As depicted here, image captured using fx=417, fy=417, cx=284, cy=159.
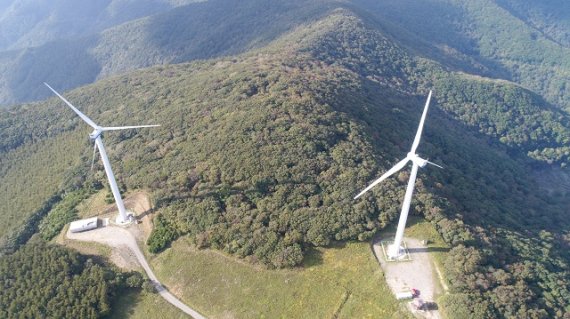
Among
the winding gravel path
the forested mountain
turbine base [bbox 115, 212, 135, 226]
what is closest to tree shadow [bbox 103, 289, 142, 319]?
the winding gravel path

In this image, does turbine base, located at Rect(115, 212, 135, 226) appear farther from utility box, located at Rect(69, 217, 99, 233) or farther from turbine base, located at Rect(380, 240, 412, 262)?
turbine base, located at Rect(380, 240, 412, 262)

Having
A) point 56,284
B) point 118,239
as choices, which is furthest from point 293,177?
point 56,284

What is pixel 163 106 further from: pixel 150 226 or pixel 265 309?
pixel 265 309

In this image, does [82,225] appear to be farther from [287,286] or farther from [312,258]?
[312,258]

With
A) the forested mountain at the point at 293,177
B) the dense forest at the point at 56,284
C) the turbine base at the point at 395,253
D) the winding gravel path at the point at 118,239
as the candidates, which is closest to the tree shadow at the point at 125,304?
the dense forest at the point at 56,284

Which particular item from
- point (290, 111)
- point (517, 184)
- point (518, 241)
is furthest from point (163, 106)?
point (517, 184)

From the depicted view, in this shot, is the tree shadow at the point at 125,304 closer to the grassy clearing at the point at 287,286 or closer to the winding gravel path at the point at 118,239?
the winding gravel path at the point at 118,239
